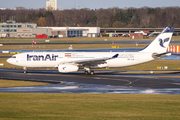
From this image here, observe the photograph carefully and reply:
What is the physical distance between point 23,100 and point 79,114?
25.3 feet

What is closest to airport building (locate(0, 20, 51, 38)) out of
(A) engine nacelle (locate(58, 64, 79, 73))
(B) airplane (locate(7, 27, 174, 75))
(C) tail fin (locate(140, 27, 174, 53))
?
(B) airplane (locate(7, 27, 174, 75))

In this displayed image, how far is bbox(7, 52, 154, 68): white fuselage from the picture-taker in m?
47.6

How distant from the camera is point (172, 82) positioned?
38.6 meters

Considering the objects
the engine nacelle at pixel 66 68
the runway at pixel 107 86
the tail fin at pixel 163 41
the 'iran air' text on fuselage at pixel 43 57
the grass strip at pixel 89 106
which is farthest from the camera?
the tail fin at pixel 163 41

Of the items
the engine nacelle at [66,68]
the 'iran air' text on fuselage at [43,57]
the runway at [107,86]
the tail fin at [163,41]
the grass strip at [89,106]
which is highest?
the tail fin at [163,41]

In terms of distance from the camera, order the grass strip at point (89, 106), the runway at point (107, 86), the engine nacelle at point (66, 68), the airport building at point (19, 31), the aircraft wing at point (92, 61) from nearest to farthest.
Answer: the grass strip at point (89, 106) < the runway at point (107, 86) < the engine nacelle at point (66, 68) < the aircraft wing at point (92, 61) < the airport building at point (19, 31)

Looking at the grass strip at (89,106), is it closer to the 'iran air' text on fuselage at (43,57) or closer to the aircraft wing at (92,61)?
the aircraft wing at (92,61)

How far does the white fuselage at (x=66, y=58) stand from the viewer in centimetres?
4756

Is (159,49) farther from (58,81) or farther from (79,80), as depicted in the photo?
(58,81)

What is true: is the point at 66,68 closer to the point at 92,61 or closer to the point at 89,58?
the point at 92,61

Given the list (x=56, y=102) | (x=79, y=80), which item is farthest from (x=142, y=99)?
(x=79, y=80)

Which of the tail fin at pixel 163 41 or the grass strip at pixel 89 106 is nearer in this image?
the grass strip at pixel 89 106

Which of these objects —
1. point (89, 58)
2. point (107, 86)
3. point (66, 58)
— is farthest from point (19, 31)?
point (107, 86)

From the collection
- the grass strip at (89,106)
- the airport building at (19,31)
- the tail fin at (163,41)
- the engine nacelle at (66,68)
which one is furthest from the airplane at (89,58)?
the airport building at (19,31)
